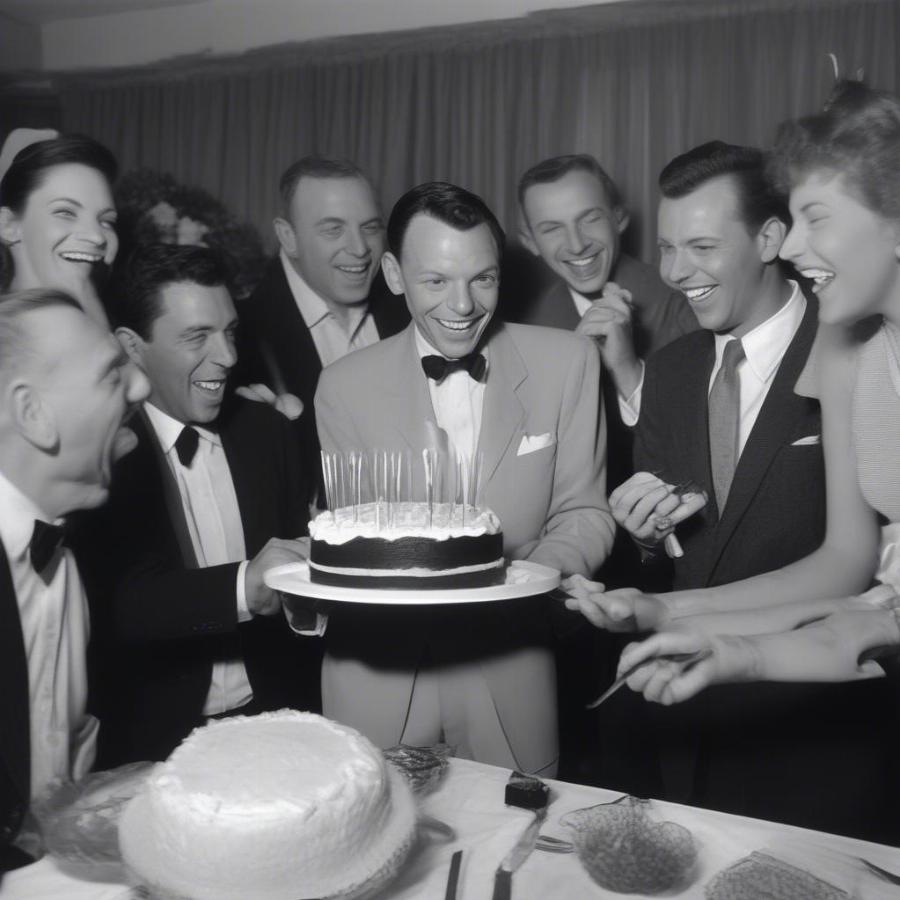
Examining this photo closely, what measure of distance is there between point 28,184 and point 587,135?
1.92m

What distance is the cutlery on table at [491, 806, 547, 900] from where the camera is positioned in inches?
54.1

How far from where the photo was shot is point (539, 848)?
4.94ft

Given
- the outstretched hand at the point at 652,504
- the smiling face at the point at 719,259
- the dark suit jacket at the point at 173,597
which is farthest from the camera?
the smiling face at the point at 719,259

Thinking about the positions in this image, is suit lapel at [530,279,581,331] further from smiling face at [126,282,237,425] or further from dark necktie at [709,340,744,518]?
smiling face at [126,282,237,425]

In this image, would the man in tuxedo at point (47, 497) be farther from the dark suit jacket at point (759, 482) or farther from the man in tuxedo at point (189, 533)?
the dark suit jacket at point (759, 482)

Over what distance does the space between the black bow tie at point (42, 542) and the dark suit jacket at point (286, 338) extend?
165 centimetres

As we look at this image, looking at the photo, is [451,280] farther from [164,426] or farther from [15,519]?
[15,519]

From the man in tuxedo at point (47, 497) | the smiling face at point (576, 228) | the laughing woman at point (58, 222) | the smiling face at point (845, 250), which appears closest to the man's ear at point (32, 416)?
the man in tuxedo at point (47, 497)

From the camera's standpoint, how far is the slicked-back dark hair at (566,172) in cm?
321

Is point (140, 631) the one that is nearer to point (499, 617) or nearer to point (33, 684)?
point (33, 684)

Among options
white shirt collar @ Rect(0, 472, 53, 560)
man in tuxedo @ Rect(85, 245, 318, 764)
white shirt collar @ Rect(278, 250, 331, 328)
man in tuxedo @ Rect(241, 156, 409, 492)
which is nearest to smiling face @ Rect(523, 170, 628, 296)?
man in tuxedo @ Rect(241, 156, 409, 492)

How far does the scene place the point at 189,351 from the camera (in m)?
3.11

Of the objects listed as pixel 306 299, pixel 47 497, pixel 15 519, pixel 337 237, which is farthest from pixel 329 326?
pixel 15 519

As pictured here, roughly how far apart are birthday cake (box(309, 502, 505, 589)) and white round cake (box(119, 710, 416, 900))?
0.97 metres
